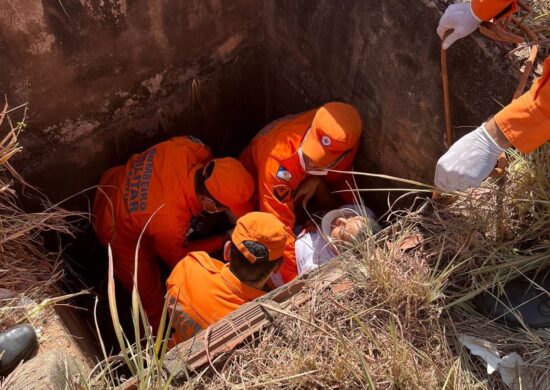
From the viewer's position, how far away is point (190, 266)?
9.92 feet

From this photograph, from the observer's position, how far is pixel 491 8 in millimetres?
2445

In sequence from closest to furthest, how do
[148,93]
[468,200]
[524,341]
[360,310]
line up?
1. [524,341]
2. [360,310]
3. [468,200]
4. [148,93]

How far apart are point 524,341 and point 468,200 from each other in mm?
707

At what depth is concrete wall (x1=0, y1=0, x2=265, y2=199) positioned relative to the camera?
121 inches

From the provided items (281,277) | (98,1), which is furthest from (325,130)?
(98,1)

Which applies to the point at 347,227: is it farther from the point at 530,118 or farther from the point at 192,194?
the point at 530,118

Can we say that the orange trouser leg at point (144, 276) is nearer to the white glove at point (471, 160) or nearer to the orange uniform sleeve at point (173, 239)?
the orange uniform sleeve at point (173, 239)

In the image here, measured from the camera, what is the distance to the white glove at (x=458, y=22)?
2541 millimetres

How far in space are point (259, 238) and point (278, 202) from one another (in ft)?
2.48

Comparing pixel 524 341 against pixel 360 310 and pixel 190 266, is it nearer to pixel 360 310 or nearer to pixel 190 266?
pixel 360 310

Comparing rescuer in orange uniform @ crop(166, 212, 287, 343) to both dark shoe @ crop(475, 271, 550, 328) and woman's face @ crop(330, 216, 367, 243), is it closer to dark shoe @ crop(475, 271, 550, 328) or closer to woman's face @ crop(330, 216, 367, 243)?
woman's face @ crop(330, 216, 367, 243)

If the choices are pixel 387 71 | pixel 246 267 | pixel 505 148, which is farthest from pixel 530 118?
pixel 246 267

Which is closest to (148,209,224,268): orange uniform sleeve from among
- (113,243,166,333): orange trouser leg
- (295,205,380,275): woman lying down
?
(113,243,166,333): orange trouser leg

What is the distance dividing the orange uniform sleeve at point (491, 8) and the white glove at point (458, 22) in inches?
1.4
